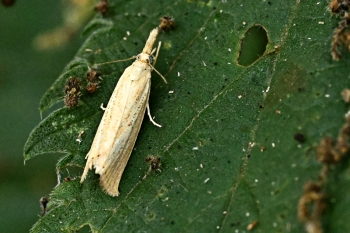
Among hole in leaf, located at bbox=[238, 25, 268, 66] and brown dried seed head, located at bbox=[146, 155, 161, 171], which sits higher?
hole in leaf, located at bbox=[238, 25, 268, 66]

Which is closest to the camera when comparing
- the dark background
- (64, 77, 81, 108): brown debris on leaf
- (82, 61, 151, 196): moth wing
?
(82, 61, 151, 196): moth wing

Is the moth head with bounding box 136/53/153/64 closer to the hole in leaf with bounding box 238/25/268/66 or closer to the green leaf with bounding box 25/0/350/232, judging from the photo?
the green leaf with bounding box 25/0/350/232

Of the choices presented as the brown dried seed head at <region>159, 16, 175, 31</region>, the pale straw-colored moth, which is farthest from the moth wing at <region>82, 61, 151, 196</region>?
the brown dried seed head at <region>159, 16, 175, 31</region>

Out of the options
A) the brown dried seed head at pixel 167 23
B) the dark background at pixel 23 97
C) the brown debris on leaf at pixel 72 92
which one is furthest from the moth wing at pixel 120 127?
the dark background at pixel 23 97

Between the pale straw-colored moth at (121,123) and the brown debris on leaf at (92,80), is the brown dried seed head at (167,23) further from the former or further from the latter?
the brown debris on leaf at (92,80)

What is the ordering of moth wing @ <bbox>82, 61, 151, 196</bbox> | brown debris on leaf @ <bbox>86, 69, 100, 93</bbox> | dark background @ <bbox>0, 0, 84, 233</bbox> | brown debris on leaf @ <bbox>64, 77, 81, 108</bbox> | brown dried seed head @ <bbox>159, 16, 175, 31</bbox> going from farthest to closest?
1. dark background @ <bbox>0, 0, 84, 233</bbox>
2. brown dried seed head @ <bbox>159, 16, 175, 31</bbox>
3. brown debris on leaf @ <bbox>86, 69, 100, 93</bbox>
4. brown debris on leaf @ <bbox>64, 77, 81, 108</bbox>
5. moth wing @ <bbox>82, 61, 151, 196</bbox>

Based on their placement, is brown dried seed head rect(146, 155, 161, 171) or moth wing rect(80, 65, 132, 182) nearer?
brown dried seed head rect(146, 155, 161, 171)

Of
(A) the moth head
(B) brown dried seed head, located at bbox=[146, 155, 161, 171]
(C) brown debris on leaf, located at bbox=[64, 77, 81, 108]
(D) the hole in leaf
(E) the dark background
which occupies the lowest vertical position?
(E) the dark background
